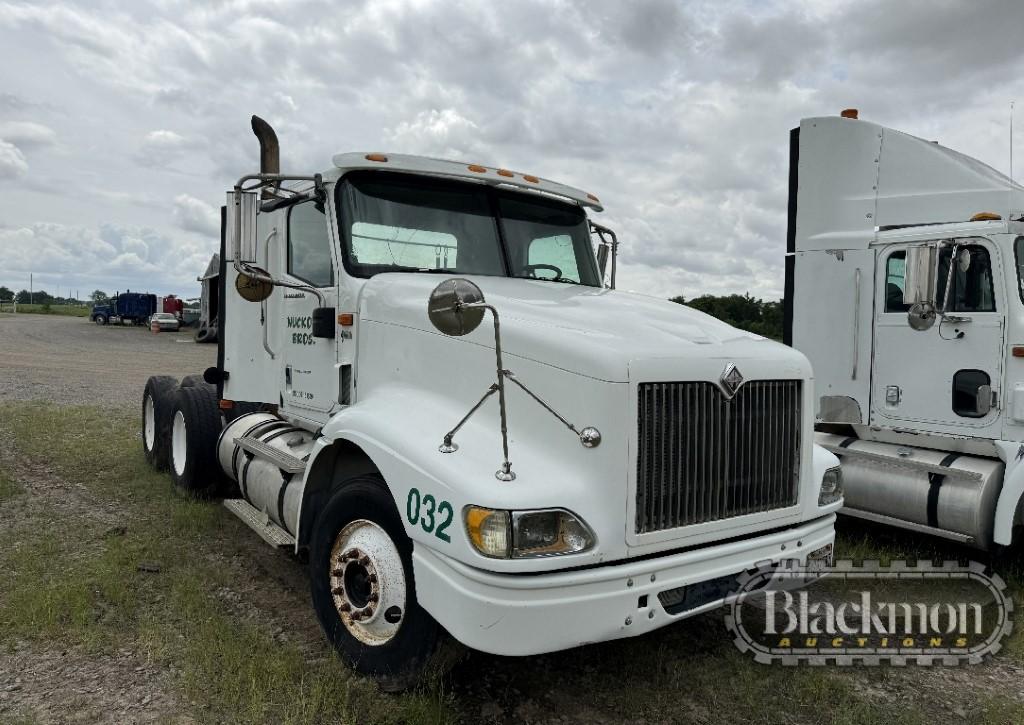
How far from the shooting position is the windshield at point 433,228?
464cm

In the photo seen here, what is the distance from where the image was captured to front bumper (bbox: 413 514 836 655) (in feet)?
9.38

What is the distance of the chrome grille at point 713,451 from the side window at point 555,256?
1941mm

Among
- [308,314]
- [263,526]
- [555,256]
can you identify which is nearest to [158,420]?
[263,526]

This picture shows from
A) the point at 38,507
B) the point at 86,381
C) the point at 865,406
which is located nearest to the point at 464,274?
the point at 865,406

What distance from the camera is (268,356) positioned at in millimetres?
5875

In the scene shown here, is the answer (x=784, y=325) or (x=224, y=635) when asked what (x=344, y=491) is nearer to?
(x=224, y=635)

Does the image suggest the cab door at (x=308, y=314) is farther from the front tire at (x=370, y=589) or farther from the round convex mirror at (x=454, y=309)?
the round convex mirror at (x=454, y=309)

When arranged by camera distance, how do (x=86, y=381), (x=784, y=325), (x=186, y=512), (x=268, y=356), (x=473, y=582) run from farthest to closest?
→ (x=86, y=381) → (x=784, y=325) → (x=186, y=512) → (x=268, y=356) → (x=473, y=582)

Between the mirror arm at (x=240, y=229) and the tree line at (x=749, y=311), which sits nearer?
the mirror arm at (x=240, y=229)

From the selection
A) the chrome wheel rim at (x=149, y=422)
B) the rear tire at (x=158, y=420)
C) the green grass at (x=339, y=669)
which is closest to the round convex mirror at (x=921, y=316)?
the green grass at (x=339, y=669)

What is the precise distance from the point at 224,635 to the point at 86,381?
48.0 feet

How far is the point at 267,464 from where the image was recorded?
5.38 metres

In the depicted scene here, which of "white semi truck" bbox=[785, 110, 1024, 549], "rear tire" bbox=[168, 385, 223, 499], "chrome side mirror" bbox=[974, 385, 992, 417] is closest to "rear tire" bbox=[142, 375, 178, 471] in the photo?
"rear tire" bbox=[168, 385, 223, 499]

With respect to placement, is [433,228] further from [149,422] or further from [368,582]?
[149,422]
